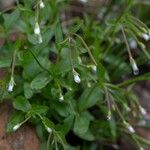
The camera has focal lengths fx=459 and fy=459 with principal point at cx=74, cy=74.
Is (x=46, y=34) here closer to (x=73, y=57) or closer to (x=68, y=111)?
(x=73, y=57)

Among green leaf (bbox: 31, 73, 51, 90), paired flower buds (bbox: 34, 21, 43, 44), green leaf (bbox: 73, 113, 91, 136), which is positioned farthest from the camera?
green leaf (bbox: 73, 113, 91, 136)

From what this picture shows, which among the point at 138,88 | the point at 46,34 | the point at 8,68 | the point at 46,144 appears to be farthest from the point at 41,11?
the point at 138,88

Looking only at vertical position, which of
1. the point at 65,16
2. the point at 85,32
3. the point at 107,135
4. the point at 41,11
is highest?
the point at 41,11

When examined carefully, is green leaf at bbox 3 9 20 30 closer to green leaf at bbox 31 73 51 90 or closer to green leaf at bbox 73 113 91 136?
green leaf at bbox 31 73 51 90

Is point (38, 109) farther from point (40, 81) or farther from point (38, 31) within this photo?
point (38, 31)

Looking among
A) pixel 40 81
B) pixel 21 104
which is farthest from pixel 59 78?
pixel 21 104

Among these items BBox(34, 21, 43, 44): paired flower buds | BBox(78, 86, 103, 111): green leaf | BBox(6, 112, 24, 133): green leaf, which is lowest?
BBox(78, 86, 103, 111): green leaf

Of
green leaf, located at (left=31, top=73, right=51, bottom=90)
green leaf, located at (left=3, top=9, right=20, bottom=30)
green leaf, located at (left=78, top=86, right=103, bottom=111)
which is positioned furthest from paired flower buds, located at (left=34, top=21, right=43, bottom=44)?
green leaf, located at (left=78, top=86, right=103, bottom=111)
